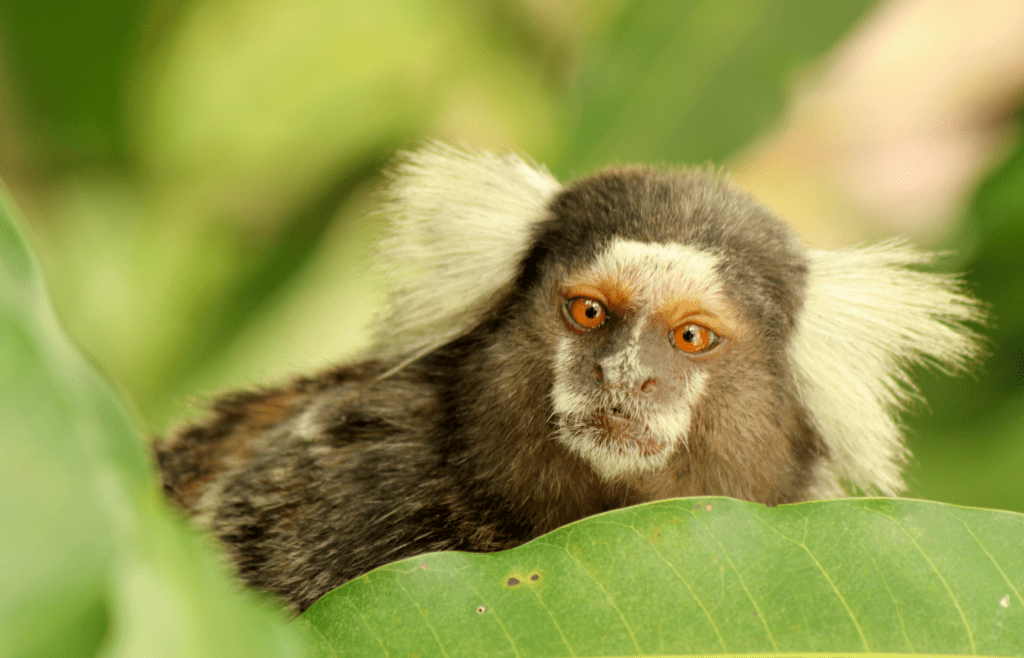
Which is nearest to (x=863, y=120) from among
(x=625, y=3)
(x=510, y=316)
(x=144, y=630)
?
(x=625, y=3)

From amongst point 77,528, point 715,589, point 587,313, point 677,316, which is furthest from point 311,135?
point 77,528

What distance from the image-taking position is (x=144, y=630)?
1.63ft

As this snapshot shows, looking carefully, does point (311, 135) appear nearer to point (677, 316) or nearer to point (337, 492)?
point (337, 492)

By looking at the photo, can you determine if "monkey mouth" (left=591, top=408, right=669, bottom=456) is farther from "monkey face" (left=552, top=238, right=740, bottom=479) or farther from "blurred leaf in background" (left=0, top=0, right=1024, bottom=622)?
"blurred leaf in background" (left=0, top=0, right=1024, bottom=622)

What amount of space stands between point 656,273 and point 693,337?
0.12m

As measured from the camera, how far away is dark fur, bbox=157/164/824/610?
150cm

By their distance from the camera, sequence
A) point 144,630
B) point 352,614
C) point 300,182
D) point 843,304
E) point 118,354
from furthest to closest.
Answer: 1. point 300,182
2. point 118,354
3. point 843,304
4. point 352,614
5. point 144,630

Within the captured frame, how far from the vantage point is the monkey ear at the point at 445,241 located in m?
1.73

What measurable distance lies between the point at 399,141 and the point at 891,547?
1.73 metres

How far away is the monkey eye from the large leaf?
1.06 m

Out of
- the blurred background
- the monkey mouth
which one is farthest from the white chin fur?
Answer: the blurred background

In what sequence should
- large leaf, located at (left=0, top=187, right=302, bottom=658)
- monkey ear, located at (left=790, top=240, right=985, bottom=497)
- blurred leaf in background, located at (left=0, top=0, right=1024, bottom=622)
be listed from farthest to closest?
blurred leaf in background, located at (left=0, top=0, right=1024, bottom=622) → monkey ear, located at (left=790, top=240, right=985, bottom=497) → large leaf, located at (left=0, top=187, right=302, bottom=658)

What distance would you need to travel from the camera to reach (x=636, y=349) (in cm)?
145

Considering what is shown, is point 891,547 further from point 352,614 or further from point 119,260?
point 119,260
